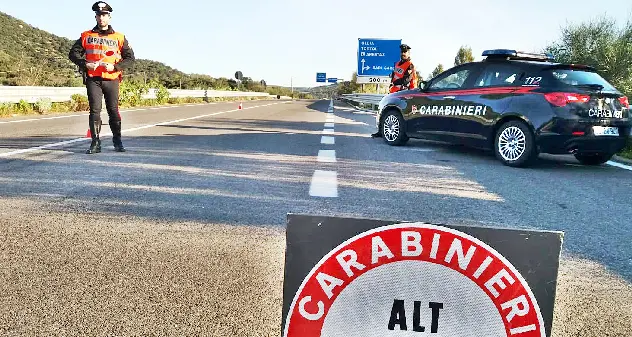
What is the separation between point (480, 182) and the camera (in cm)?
622

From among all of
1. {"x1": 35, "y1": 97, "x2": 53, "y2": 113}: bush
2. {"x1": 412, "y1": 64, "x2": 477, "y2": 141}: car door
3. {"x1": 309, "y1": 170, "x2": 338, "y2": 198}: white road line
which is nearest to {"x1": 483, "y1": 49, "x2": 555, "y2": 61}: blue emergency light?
{"x1": 412, "y1": 64, "x2": 477, "y2": 141}: car door

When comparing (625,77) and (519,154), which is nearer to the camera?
(519,154)

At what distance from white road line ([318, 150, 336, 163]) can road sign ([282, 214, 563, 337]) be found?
6.08 meters

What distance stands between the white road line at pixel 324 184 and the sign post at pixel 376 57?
27590mm

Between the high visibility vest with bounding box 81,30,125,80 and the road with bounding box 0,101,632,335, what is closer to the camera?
the road with bounding box 0,101,632,335

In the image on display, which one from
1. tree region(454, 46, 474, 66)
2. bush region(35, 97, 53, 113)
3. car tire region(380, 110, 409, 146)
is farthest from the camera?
tree region(454, 46, 474, 66)

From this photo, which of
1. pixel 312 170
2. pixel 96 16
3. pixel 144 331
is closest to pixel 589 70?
pixel 312 170

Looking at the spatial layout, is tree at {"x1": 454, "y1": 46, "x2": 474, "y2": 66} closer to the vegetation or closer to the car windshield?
the vegetation

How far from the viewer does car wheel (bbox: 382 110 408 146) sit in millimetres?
9906

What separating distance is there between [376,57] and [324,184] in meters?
28.9

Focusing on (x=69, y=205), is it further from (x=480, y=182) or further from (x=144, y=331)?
(x=480, y=182)

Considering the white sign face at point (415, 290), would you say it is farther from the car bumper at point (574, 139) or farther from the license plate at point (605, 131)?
the license plate at point (605, 131)

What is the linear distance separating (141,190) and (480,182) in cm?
345

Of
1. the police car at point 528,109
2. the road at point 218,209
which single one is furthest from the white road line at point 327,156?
the police car at point 528,109
